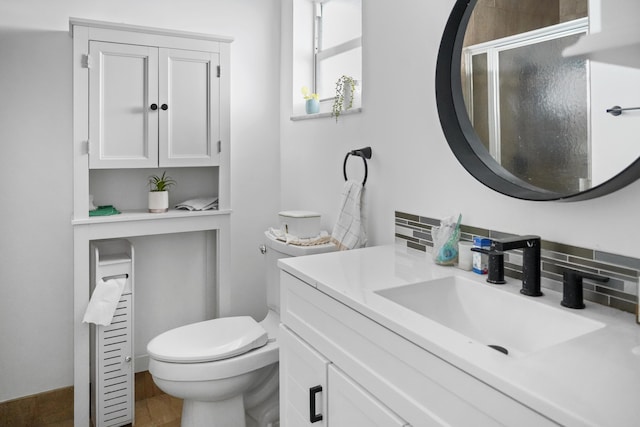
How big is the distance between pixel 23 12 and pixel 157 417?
6.46ft

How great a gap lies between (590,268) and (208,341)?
1.48 metres

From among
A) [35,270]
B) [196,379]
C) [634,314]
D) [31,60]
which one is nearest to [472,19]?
[634,314]

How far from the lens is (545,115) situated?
121cm

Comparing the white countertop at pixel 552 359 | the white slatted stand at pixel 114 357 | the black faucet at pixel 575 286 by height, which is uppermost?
the black faucet at pixel 575 286

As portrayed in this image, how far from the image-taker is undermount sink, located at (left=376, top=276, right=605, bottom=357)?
1030mm

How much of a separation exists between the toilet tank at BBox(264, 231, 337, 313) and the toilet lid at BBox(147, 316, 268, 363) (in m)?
0.15

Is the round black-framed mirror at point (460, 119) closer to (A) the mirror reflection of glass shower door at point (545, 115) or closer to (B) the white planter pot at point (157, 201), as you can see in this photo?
(A) the mirror reflection of glass shower door at point (545, 115)

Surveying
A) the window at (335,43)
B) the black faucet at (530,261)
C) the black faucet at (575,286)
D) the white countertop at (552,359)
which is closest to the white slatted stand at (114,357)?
the white countertop at (552,359)

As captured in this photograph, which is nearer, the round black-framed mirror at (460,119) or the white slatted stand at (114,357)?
the round black-framed mirror at (460,119)

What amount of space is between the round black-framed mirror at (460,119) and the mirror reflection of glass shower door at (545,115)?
36 millimetres

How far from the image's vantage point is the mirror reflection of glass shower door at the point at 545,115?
1130 millimetres

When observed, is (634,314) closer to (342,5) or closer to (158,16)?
(342,5)

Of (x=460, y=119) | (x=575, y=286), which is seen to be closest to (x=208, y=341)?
(x=460, y=119)

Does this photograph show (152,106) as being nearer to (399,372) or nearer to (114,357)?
(114,357)
